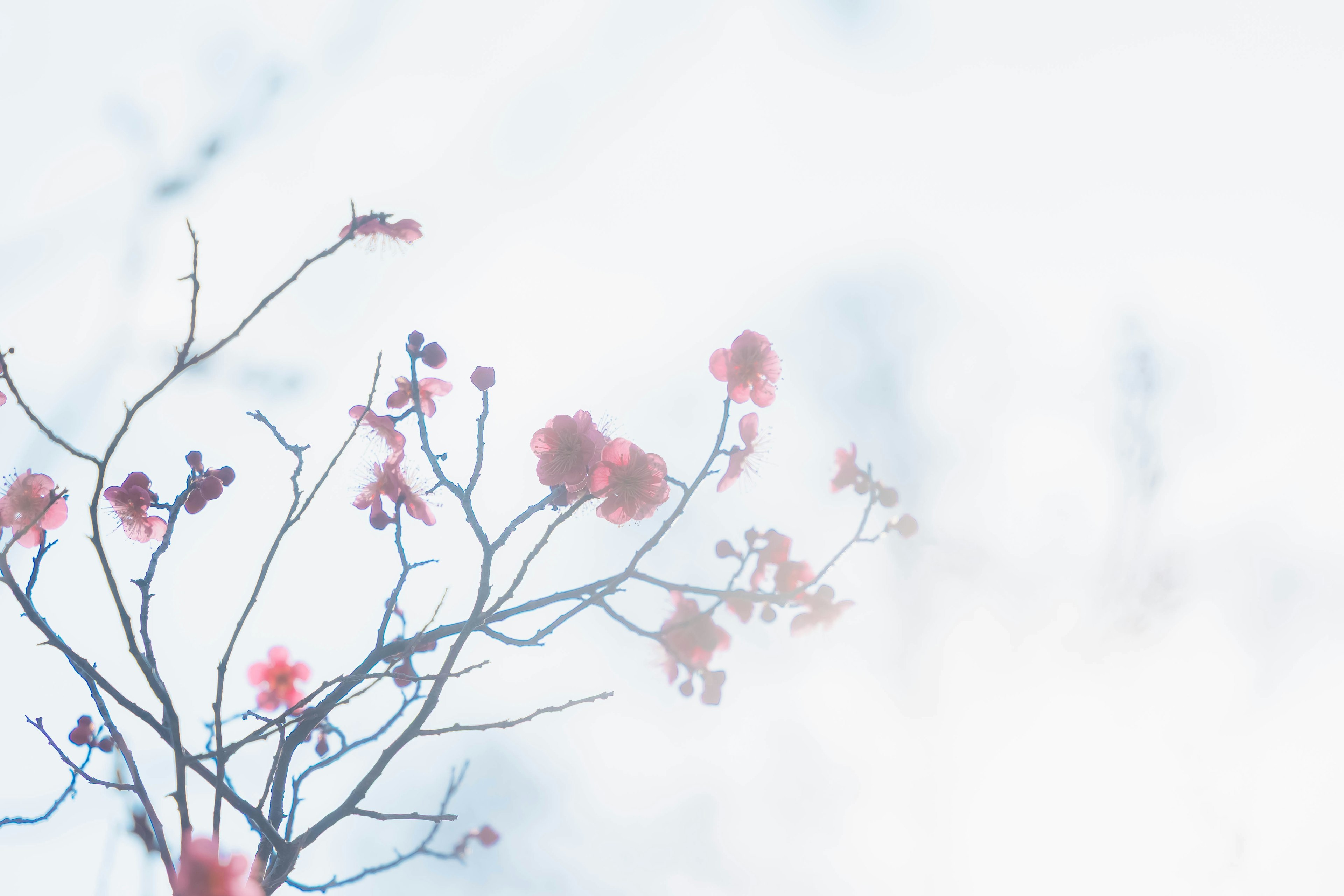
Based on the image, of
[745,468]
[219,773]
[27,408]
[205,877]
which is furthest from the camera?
[745,468]

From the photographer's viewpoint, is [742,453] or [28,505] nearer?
[28,505]

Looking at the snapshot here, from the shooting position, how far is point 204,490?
176 cm

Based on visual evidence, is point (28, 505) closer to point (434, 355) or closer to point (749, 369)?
point (434, 355)

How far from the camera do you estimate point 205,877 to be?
0.77 m

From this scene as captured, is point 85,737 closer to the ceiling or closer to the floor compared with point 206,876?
closer to the ceiling

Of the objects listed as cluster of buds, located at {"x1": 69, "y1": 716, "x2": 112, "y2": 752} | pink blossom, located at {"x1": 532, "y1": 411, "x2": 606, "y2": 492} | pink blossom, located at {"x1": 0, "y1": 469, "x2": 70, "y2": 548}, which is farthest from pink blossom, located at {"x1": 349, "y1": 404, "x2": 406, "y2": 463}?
cluster of buds, located at {"x1": 69, "y1": 716, "x2": 112, "y2": 752}

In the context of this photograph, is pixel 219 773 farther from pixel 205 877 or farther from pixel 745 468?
pixel 745 468

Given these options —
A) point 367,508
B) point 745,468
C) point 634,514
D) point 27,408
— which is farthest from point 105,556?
point 745,468

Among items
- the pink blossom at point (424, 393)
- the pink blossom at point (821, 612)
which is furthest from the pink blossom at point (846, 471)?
the pink blossom at point (424, 393)

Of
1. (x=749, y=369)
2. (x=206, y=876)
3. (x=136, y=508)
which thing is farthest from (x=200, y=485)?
(x=749, y=369)

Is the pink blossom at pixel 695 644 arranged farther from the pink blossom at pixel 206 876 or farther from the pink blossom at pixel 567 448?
the pink blossom at pixel 206 876

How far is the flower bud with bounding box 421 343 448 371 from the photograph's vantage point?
173 cm

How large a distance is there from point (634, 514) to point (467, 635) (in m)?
0.65

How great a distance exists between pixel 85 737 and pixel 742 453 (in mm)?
2100
